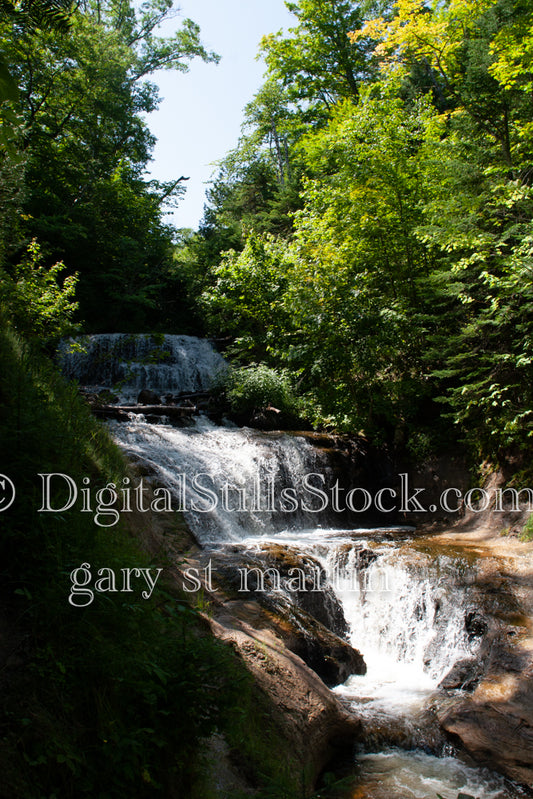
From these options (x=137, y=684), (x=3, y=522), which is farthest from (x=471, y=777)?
(x=3, y=522)

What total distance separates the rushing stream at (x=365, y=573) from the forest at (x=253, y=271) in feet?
4.82

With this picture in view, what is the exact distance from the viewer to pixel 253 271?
14977 millimetres

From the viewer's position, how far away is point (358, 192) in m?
12.2

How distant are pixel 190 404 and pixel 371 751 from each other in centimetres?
1022

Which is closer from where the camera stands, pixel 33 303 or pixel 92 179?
pixel 33 303

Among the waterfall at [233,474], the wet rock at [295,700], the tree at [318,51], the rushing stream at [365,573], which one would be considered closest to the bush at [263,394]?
the rushing stream at [365,573]

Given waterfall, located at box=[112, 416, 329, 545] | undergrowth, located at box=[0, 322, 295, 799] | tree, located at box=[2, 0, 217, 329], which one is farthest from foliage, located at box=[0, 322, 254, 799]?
tree, located at box=[2, 0, 217, 329]

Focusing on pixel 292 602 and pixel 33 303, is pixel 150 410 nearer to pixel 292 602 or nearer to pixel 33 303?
pixel 33 303

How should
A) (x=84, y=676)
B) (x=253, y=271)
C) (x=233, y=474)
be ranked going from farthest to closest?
1. (x=253, y=271)
2. (x=233, y=474)
3. (x=84, y=676)

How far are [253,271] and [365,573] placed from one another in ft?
33.9

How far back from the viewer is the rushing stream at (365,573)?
4203mm

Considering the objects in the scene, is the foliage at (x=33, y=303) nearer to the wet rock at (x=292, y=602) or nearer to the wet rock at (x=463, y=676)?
the wet rock at (x=292, y=602)

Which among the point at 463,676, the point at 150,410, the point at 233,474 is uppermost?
the point at 150,410

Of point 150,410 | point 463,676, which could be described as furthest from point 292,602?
point 150,410
